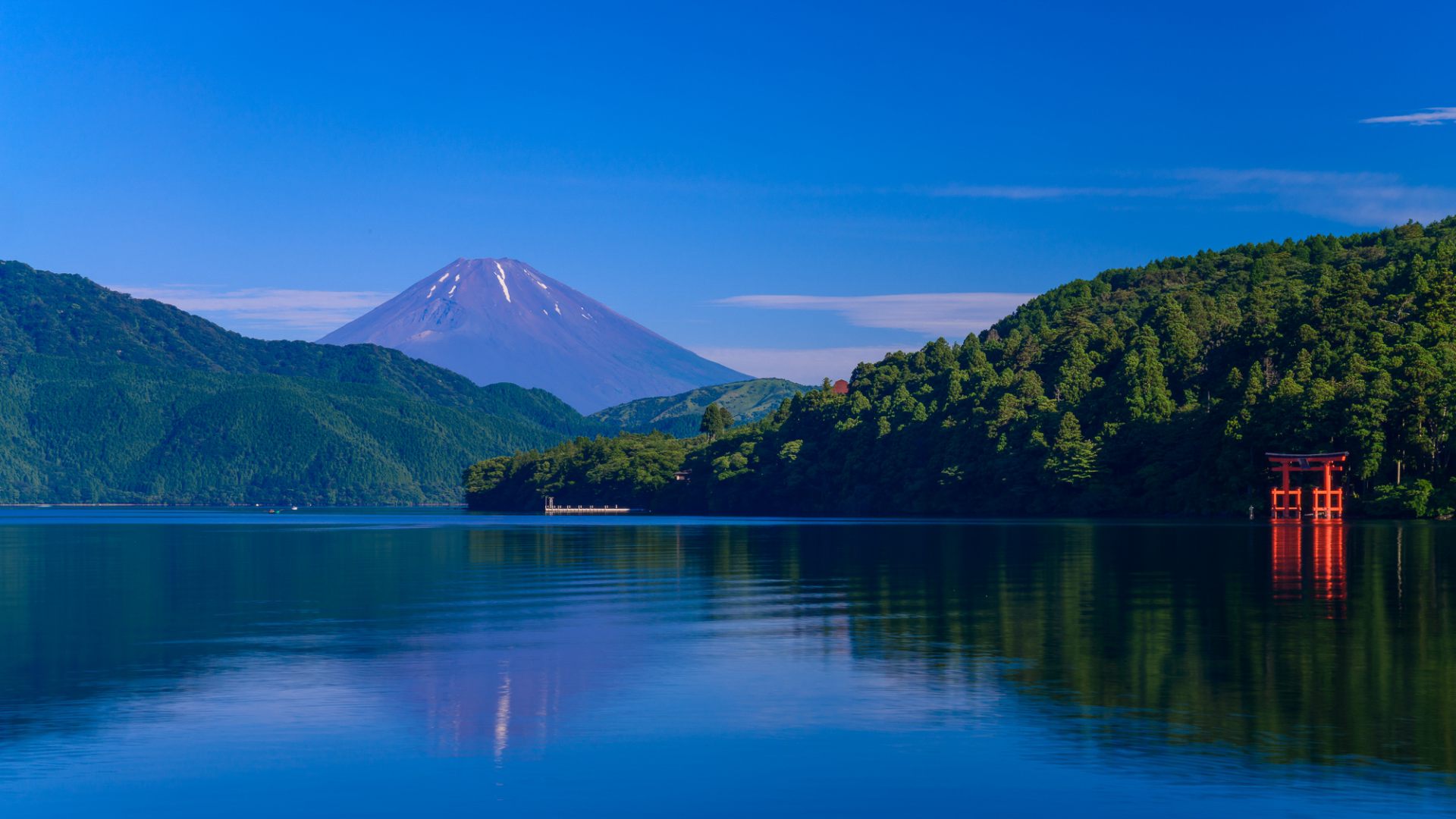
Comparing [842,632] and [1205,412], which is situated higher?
[1205,412]

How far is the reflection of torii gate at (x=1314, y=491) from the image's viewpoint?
414 feet

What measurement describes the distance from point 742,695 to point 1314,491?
357ft

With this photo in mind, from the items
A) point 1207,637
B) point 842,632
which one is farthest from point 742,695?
point 1207,637

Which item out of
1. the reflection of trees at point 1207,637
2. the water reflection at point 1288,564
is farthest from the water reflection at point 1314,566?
the reflection of trees at point 1207,637

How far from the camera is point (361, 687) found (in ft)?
101

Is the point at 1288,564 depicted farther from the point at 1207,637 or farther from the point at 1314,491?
the point at 1314,491

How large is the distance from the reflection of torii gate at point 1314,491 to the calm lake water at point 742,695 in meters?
68.1

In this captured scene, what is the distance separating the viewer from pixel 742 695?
97.8 feet

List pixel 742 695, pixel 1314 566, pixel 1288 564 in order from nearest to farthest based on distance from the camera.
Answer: pixel 742 695
pixel 1314 566
pixel 1288 564

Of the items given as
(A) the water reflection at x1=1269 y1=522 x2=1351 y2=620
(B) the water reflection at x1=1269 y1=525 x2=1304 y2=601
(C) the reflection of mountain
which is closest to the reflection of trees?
(C) the reflection of mountain

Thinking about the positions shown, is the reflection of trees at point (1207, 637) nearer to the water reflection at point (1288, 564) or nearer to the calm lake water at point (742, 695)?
the calm lake water at point (742, 695)

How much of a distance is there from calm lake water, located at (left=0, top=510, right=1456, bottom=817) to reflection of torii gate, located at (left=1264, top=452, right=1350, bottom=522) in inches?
2680

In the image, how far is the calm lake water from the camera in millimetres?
21312

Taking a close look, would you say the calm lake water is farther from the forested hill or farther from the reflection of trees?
the forested hill
